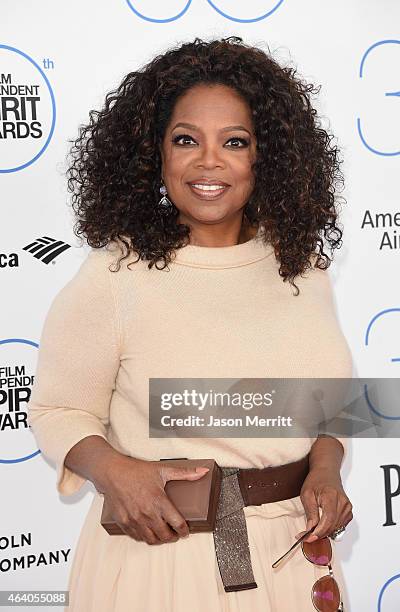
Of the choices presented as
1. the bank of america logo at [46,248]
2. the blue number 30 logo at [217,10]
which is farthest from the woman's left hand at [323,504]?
the blue number 30 logo at [217,10]

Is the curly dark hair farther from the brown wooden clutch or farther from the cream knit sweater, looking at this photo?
the brown wooden clutch

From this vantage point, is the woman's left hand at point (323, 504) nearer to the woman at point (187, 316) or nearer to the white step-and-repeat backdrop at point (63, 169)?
the woman at point (187, 316)

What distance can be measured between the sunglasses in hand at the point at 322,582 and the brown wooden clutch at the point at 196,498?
15 centimetres

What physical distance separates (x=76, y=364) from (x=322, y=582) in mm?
464

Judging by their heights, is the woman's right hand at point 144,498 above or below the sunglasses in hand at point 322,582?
above

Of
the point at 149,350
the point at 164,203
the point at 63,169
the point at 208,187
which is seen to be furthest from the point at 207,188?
the point at 63,169

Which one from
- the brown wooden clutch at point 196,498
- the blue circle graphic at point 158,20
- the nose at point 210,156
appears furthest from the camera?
the blue circle graphic at point 158,20

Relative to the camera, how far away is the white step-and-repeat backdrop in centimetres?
162

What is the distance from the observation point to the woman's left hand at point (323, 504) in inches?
43.3

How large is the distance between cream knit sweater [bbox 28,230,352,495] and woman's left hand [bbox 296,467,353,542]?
5cm

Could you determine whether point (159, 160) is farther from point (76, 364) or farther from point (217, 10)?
point (217, 10)

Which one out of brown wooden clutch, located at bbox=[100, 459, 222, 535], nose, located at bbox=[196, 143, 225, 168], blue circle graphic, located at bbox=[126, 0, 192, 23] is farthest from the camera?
blue circle graphic, located at bbox=[126, 0, 192, 23]

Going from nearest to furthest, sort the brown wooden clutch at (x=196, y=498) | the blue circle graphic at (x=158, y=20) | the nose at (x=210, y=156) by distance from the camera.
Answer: the brown wooden clutch at (x=196, y=498), the nose at (x=210, y=156), the blue circle graphic at (x=158, y=20)

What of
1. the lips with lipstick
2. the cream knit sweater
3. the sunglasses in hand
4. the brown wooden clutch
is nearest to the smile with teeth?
the lips with lipstick
